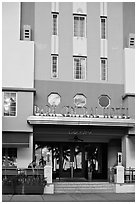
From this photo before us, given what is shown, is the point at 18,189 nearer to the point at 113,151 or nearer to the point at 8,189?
the point at 8,189

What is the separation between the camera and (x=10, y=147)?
19766 millimetres

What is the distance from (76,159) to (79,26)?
8.00 m

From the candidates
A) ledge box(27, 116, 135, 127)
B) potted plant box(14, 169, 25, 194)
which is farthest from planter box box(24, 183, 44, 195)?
ledge box(27, 116, 135, 127)

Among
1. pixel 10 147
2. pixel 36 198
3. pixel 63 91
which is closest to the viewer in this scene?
pixel 36 198

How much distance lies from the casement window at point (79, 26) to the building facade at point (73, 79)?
6cm

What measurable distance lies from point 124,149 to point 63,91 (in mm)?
4784

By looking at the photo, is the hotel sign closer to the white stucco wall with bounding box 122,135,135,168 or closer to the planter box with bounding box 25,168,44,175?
the white stucco wall with bounding box 122,135,135,168

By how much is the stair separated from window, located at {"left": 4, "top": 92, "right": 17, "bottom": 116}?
4471 mm

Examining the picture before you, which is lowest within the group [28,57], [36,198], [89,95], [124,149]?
[36,198]

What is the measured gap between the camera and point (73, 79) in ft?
70.0

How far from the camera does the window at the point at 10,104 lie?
1952 cm

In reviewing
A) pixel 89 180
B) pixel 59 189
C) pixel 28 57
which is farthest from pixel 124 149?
pixel 28 57

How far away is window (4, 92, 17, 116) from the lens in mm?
19516

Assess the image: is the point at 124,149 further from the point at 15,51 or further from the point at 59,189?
the point at 15,51
